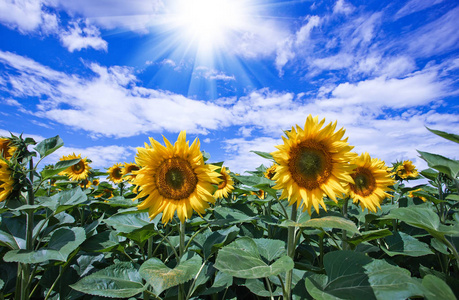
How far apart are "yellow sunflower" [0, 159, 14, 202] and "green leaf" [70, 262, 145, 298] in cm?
123

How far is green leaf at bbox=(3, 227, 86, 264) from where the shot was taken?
227cm

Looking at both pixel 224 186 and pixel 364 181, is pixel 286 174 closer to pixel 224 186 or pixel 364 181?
pixel 364 181

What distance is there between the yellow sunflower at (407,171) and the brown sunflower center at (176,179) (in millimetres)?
6135

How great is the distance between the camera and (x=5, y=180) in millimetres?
2623

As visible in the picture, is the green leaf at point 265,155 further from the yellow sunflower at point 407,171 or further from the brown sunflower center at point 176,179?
the yellow sunflower at point 407,171

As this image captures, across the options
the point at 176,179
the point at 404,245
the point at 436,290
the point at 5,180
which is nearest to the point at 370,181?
the point at 404,245

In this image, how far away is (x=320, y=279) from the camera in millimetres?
2043

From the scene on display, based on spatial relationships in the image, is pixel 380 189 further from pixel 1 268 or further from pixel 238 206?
pixel 1 268

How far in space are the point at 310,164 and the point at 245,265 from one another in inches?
43.5

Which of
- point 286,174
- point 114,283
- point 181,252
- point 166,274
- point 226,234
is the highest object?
point 286,174

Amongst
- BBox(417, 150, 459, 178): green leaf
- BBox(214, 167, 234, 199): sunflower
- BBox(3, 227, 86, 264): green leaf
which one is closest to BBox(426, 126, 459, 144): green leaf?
BBox(417, 150, 459, 178): green leaf

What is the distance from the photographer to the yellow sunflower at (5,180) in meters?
2.61

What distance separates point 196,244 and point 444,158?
2.75 m

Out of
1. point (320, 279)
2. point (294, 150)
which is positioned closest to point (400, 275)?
point (320, 279)
